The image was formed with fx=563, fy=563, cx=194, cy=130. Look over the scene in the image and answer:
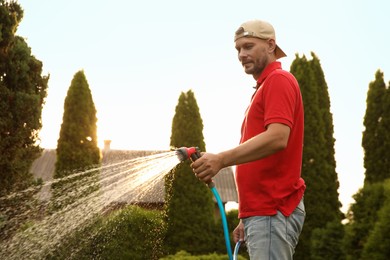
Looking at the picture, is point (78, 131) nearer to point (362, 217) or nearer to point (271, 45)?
point (362, 217)

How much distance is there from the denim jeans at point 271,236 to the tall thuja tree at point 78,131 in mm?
13910

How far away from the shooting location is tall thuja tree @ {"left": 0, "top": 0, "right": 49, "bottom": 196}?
37.9 ft

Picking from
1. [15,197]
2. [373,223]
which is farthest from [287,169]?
[15,197]

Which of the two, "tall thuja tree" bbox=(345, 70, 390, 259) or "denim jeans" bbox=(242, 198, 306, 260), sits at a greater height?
"tall thuja tree" bbox=(345, 70, 390, 259)

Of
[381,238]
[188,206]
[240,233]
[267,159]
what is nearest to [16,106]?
[188,206]

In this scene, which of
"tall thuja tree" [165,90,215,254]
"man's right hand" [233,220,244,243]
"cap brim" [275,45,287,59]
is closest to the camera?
"cap brim" [275,45,287,59]

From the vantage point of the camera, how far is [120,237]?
11344 millimetres

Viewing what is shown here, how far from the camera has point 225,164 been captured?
275 cm

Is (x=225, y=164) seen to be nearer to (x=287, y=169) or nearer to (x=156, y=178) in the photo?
(x=287, y=169)

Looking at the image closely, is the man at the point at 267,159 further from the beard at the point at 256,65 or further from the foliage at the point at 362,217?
the foliage at the point at 362,217

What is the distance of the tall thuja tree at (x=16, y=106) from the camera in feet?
37.9

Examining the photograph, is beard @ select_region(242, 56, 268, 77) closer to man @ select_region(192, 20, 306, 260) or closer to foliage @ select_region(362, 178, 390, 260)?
man @ select_region(192, 20, 306, 260)

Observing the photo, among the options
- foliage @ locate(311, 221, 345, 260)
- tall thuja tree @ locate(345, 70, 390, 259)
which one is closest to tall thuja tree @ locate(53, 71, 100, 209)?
foliage @ locate(311, 221, 345, 260)

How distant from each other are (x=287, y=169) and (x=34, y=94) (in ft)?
33.4
